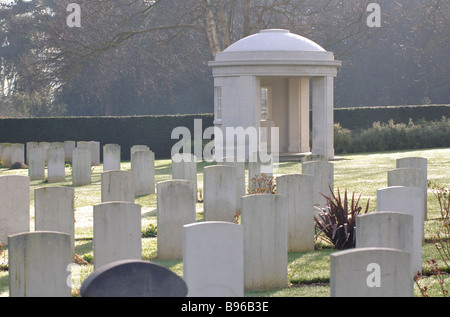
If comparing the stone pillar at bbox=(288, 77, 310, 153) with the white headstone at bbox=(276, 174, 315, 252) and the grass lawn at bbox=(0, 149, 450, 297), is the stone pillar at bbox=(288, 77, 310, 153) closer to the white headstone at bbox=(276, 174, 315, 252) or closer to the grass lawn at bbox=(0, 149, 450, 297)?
the grass lawn at bbox=(0, 149, 450, 297)

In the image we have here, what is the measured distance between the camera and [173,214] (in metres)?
8.77

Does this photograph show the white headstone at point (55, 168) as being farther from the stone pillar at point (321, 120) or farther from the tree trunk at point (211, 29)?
the tree trunk at point (211, 29)

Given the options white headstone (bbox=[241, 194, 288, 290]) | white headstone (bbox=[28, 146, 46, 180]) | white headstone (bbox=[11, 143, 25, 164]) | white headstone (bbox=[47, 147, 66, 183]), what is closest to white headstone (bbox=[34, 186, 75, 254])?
white headstone (bbox=[241, 194, 288, 290])

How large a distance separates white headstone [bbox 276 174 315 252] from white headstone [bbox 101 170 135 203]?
2.71m

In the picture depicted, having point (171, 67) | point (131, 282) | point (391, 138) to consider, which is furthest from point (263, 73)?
point (171, 67)

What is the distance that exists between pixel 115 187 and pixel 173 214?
2.06 metres

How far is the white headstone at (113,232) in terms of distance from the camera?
7.11 meters

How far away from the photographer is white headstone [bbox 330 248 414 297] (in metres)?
4.80

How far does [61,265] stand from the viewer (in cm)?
539

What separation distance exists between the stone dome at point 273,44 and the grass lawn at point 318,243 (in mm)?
3506
